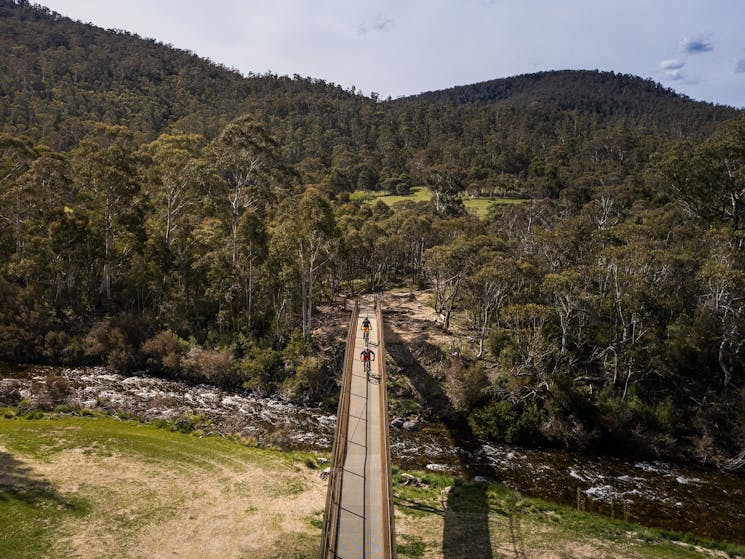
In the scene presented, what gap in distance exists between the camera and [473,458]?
23.2m

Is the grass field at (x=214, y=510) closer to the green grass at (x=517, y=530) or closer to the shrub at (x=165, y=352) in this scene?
the green grass at (x=517, y=530)

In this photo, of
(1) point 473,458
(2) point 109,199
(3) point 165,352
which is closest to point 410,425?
(1) point 473,458

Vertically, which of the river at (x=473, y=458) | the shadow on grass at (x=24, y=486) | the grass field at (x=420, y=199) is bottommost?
the river at (x=473, y=458)

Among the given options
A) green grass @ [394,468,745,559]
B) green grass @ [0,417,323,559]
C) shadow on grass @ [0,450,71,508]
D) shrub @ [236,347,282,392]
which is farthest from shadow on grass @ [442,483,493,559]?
shrub @ [236,347,282,392]

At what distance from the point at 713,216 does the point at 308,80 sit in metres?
149

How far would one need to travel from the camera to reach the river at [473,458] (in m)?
19.6

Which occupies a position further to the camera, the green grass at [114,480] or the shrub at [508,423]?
the shrub at [508,423]

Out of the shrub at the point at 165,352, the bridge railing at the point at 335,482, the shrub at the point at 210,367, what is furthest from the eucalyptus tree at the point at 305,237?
the bridge railing at the point at 335,482

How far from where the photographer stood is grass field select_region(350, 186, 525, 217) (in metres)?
79.4

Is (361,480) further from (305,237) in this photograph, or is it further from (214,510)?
(305,237)

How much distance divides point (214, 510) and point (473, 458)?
12.5 m

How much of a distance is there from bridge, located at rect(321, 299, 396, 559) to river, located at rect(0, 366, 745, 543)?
4106mm

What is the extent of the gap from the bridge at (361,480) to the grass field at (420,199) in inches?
2356

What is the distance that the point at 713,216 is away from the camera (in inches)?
1754
